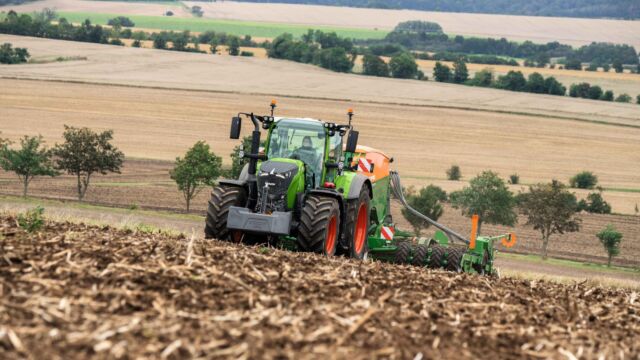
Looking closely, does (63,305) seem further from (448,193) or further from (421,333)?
(448,193)

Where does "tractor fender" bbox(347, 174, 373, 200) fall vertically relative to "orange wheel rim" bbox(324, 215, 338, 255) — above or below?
above

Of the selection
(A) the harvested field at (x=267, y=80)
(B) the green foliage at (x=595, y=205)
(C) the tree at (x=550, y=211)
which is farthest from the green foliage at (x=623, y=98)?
(C) the tree at (x=550, y=211)

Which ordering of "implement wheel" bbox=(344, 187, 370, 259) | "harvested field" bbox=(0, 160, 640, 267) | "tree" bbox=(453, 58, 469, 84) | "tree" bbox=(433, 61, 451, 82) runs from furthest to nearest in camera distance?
"tree" bbox=(453, 58, 469, 84), "tree" bbox=(433, 61, 451, 82), "harvested field" bbox=(0, 160, 640, 267), "implement wheel" bbox=(344, 187, 370, 259)

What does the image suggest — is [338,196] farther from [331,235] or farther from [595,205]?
[595,205]

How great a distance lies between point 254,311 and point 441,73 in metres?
108

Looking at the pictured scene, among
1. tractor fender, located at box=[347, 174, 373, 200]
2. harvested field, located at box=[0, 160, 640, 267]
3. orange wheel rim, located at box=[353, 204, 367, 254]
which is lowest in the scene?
harvested field, located at box=[0, 160, 640, 267]

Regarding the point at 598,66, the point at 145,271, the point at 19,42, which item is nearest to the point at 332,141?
the point at 145,271

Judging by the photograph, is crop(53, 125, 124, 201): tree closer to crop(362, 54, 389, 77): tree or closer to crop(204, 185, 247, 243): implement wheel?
crop(204, 185, 247, 243): implement wheel

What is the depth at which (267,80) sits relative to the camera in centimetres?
10338

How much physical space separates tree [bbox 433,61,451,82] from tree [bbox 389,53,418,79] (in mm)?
2579

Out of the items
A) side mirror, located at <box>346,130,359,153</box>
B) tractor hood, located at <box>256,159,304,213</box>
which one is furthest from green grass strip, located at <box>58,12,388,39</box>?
tractor hood, located at <box>256,159,304,213</box>

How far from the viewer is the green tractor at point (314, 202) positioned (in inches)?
623

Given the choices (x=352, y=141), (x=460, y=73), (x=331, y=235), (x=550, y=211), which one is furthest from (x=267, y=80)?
(x=331, y=235)

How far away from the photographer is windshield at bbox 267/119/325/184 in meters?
17.5
